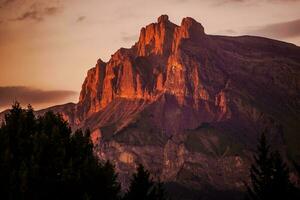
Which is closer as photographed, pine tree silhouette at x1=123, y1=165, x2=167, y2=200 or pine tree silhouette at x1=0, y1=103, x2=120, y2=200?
pine tree silhouette at x1=0, y1=103, x2=120, y2=200

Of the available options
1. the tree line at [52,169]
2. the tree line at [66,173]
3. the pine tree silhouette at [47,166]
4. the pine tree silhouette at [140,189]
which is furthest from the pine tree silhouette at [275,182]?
the pine tree silhouette at [47,166]

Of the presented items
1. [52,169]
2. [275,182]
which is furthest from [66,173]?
[275,182]

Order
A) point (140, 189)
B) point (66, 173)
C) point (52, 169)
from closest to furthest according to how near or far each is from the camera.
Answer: point (66, 173) → point (52, 169) → point (140, 189)

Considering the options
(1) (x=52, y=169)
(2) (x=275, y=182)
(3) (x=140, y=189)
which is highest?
(1) (x=52, y=169)

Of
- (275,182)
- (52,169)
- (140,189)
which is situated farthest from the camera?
(140,189)

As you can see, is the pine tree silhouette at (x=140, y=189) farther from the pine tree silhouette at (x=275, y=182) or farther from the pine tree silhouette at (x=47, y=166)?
the pine tree silhouette at (x=275, y=182)

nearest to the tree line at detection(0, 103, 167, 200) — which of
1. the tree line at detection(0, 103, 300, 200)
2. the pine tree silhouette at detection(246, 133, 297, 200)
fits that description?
the tree line at detection(0, 103, 300, 200)

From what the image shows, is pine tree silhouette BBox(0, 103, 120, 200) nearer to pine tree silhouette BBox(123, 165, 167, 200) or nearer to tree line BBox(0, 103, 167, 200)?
tree line BBox(0, 103, 167, 200)

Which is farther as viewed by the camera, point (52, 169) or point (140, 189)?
point (140, 189)

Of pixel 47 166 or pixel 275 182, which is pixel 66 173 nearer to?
pixel 47 166

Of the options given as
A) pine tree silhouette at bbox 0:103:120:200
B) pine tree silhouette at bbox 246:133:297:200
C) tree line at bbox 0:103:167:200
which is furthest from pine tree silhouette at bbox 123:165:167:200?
pine tree silhouette at bbox 246:133:297:200

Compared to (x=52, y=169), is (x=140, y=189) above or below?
below

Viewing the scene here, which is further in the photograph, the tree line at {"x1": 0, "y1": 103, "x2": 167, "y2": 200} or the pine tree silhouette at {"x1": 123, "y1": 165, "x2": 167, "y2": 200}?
the pine tree silhouette at {"x1": 123, "y1": 165, "x2": 167, "y2": 200}

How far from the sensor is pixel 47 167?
76.9 m
